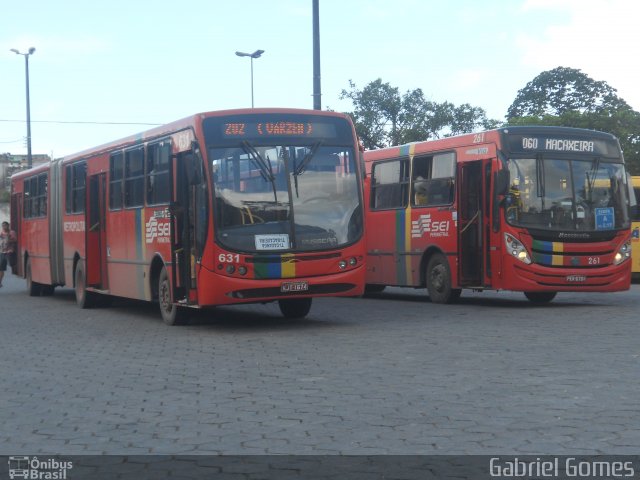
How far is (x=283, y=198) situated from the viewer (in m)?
15.4

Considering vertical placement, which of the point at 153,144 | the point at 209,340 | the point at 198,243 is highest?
the point at 153,144

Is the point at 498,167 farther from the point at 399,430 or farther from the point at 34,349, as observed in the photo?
the point at 399,430

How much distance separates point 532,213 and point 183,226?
5.87 meters

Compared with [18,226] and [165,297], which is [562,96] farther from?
[165,297]

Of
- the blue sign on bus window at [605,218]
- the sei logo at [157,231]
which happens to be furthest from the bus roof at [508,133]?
the sei logo at [157,231]

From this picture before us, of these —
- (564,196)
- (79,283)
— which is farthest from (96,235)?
(564,196)

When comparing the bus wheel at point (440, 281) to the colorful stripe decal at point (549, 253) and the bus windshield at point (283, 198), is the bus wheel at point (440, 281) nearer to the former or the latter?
the colorful stripe decal at point (549, 253)

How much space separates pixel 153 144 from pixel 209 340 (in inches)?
172

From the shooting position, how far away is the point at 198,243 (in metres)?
15.4

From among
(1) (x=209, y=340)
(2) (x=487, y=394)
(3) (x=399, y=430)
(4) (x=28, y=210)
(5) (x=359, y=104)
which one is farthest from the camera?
(5) (x=359, y=104)

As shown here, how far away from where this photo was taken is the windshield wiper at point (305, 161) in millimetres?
15638

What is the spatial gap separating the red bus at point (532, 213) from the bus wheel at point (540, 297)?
1.62m

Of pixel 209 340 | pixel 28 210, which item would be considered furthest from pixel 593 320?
pixel 28 210

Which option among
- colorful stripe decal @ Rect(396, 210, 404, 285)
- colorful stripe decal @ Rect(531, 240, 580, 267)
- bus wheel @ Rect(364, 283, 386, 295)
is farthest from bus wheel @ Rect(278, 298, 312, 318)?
bus wheel @ Rect(364, 283, 386, 295)
